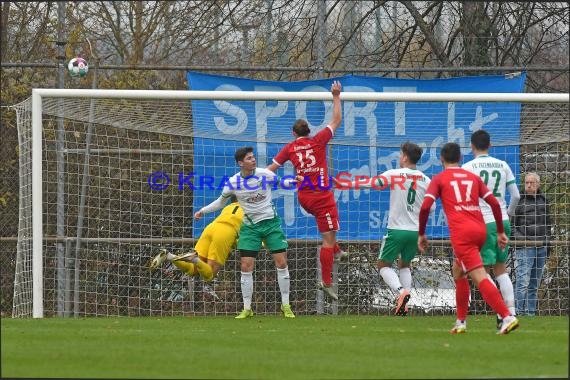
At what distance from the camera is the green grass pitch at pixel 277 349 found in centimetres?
817

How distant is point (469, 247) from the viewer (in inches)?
416

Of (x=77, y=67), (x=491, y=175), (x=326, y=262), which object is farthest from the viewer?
(x=77, y=67)

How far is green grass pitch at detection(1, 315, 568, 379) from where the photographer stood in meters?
8.17

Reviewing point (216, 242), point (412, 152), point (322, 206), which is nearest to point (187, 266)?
point (216, 242)

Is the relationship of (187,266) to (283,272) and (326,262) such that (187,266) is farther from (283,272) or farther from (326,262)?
(326,262)

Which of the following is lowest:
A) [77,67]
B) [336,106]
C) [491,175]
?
[491,175]

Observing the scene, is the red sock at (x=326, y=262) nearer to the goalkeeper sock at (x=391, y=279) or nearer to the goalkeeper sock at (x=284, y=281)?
the goalkeeper sock at (x=284, y=281)

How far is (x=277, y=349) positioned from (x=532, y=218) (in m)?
6.28

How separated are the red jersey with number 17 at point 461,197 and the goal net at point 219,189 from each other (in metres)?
4.42

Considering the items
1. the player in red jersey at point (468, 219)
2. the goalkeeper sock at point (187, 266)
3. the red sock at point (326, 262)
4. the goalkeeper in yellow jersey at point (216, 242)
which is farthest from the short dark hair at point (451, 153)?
the goalkeeper sock at point (187, 266)

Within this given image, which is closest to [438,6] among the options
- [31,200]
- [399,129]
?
[399,129]

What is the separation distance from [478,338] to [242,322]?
2972mm

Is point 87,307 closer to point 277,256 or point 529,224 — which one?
point 277,256

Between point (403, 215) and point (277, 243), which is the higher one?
point (403, 215)
